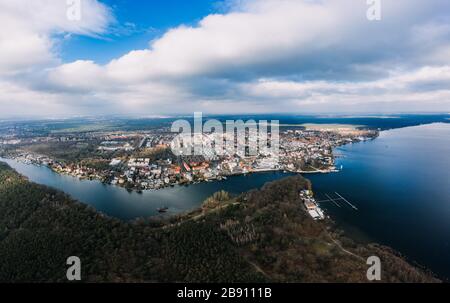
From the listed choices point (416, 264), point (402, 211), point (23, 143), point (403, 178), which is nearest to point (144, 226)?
point (416, 264)

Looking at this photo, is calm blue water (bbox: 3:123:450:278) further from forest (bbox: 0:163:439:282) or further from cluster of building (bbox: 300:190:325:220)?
forest (bbox: 0:163:439:282)

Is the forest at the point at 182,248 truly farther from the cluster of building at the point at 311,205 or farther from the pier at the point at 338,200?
the pier at the point at 338,200

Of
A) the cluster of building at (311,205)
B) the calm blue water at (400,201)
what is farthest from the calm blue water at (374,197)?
the cluster of building at (311,205)

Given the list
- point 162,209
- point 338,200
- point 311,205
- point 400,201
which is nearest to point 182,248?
point 162,209
